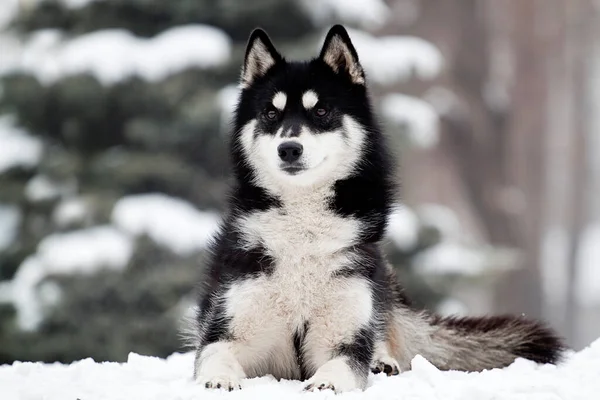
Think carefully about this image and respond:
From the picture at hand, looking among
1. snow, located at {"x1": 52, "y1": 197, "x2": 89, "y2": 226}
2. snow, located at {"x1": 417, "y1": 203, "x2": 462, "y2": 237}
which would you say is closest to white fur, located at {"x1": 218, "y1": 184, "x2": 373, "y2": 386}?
snow, located at {"x1": 52, "y1": 197, "x2": 89, "y2": 226}

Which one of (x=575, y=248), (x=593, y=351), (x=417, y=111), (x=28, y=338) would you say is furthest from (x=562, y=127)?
(x=593, y=351)

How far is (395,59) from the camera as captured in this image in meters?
11.6

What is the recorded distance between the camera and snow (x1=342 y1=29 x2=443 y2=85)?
11.5 metres

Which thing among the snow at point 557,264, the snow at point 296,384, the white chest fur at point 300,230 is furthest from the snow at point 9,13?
the snow at point 557,264

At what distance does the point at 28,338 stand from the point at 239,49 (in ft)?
14.2

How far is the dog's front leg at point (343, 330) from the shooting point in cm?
435

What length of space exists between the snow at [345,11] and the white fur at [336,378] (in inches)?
323

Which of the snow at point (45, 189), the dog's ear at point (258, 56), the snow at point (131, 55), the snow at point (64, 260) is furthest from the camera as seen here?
the snow at point (45, 189)

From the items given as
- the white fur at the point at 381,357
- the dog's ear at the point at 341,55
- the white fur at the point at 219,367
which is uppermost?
the dog's ear at the point at 341,55

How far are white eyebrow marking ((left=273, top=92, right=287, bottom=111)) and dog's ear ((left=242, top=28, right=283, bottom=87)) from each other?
32cm

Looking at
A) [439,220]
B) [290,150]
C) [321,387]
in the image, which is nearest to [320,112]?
[290,150]

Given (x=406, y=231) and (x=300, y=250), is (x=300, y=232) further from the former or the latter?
(x=406, y=231)

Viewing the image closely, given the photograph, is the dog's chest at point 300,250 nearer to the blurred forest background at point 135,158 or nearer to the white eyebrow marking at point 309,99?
the white eyebrow marking at point 309,99

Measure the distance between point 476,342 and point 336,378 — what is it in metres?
1.53
